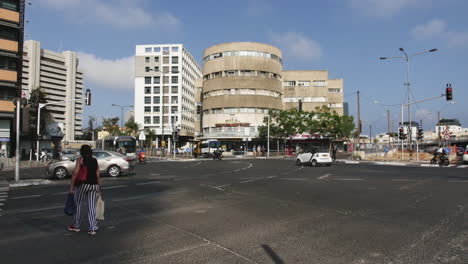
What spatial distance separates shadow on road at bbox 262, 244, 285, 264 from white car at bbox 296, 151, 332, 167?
24527mm

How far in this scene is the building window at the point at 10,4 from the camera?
43572 millimetres

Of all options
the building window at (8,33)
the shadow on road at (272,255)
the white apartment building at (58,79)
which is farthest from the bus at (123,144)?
the white apartment building at (58,79)

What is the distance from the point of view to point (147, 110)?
320 feet

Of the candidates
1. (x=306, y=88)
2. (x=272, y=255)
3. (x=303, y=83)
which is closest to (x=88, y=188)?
(x=272, y=255)

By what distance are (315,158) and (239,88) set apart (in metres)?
46.6

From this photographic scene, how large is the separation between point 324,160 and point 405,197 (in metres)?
18.5

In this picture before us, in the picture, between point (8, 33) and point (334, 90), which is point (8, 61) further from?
point (334, 90)

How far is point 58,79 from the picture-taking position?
132 meters

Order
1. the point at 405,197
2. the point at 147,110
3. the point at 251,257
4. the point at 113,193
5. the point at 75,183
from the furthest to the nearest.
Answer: the point at 147,110 → the point at 113,193 → the point at 405,197 → the point at 75,183 → the point at 251,257

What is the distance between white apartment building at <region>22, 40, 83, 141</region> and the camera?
385 ft

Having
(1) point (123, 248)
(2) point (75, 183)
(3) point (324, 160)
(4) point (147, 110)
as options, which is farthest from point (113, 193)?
(4) point (147, 110)

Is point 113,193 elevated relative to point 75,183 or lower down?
lower down

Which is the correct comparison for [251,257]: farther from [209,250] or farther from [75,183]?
[75,183]

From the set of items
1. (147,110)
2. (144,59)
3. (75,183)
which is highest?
(144,59)
